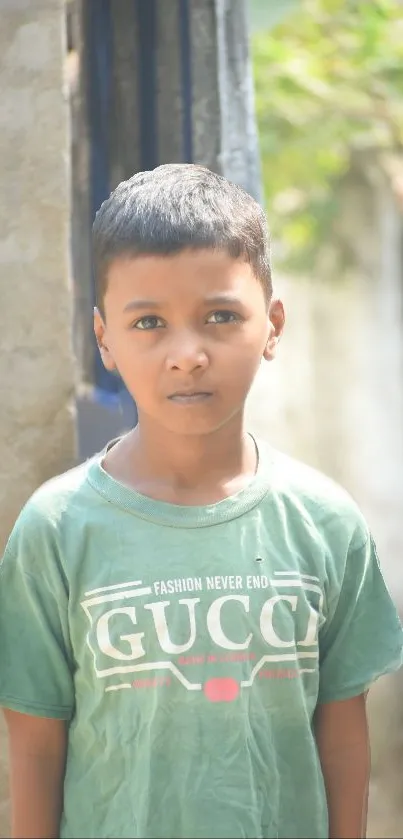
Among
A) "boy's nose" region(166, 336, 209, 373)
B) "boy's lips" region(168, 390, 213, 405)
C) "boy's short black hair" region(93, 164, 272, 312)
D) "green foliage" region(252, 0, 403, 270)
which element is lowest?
"boy's lips" region(168, 390, 213, 405)

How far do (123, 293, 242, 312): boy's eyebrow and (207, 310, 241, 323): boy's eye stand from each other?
20mm

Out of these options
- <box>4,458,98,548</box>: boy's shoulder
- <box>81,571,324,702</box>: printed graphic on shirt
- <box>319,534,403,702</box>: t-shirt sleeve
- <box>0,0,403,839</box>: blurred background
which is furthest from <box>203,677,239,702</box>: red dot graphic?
<box>0,0,403,839</box>: blurred background

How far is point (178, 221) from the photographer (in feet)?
6.70

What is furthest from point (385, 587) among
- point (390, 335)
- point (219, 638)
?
point (390, 335)

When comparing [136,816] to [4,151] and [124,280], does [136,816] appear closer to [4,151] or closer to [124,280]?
[124,280]

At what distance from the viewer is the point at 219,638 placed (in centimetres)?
203

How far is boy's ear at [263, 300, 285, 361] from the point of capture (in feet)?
7.25

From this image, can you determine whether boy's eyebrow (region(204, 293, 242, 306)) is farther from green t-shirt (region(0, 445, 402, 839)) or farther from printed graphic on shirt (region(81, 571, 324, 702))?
printed graphic on shirt (region(81, 571, 324, 702))

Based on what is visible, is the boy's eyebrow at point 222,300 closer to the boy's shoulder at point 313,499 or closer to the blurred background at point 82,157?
the boy's shoulder at point 313,499

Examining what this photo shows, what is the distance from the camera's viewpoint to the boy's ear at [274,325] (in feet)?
7.25

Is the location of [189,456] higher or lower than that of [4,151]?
lower

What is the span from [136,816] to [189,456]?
60 cm

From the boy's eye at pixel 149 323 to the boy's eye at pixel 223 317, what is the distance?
0.08 metres

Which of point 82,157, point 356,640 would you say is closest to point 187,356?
point 356,640
